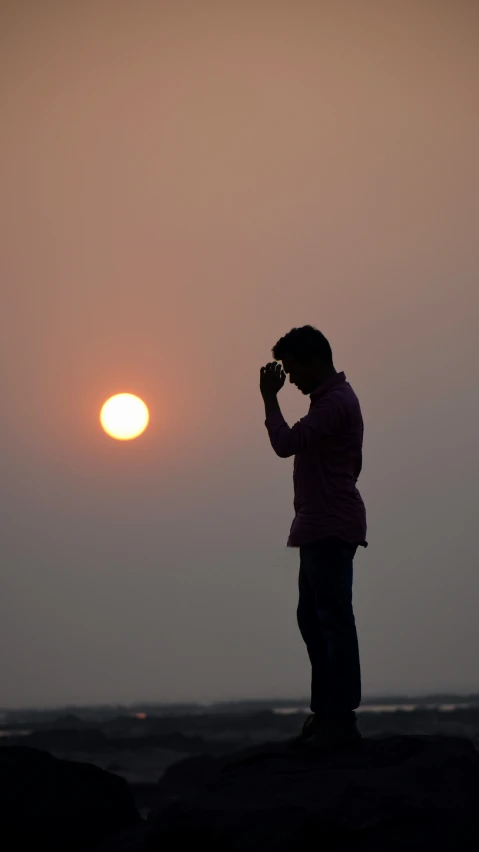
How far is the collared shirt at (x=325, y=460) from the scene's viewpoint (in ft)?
16.5

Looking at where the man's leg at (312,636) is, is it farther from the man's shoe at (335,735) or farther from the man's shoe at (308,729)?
the man's shoe at (335,735)

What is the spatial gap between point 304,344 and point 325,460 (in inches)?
25.9

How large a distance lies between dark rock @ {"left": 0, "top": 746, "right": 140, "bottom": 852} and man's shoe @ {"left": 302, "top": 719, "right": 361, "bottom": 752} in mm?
1306

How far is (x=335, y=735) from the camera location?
4.88 meters

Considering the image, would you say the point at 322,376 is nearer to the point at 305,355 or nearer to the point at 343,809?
the point at 305,355

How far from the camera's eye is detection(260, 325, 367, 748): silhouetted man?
4.89m

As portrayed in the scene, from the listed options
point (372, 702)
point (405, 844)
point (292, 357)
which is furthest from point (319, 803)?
point (372, 702)

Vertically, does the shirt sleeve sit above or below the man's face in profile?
below

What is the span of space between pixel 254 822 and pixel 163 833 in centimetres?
42

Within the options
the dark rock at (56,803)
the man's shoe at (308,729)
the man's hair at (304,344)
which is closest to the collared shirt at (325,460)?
the man's hair at (304,344)

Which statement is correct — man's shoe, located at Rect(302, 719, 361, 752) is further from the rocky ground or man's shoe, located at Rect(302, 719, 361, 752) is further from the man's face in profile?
the rocky ground

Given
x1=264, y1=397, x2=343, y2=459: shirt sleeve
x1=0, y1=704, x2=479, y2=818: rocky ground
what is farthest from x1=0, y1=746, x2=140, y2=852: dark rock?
x1=0, y1=704, x2=479, y2=818: rocky ground

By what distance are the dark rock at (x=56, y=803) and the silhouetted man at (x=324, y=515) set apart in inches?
48.3

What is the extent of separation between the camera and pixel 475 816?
3.62 m
